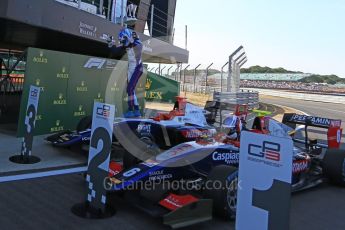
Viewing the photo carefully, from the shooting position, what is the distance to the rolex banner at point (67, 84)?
772cm

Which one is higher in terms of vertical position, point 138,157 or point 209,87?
point 209,87

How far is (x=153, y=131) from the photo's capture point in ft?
22.8

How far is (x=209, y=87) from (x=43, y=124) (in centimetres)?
1784

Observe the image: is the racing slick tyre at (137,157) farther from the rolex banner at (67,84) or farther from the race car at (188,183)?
the rolex banner at (67,84)

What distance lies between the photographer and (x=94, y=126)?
407 centimetres

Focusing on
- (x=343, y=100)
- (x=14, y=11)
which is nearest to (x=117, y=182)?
(x=14, y=11)

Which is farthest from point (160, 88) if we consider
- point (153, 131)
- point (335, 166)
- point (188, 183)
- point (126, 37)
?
point (188, 183)

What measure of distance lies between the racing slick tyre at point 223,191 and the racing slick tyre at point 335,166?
2389mm

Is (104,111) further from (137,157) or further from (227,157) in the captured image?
(227,157)

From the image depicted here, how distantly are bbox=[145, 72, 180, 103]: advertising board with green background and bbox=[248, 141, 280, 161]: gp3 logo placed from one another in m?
10.1

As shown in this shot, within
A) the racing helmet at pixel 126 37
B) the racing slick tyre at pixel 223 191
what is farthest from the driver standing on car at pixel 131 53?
the racing slick tyre at pixel 223 191

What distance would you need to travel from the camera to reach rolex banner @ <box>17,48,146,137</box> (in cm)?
772

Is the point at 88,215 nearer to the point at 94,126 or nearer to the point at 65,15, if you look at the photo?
the point at 94,126

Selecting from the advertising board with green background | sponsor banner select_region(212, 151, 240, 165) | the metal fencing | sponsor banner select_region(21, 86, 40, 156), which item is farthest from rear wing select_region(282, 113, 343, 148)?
the advertising board with green background
